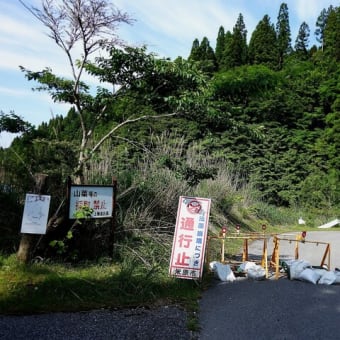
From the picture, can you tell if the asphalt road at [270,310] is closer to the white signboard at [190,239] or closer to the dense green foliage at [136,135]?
the white signboard at [190,239]

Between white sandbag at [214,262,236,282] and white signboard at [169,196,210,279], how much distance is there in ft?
1.80

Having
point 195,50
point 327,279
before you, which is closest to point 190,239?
point 327,279

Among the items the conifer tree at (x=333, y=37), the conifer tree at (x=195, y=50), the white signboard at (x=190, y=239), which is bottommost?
the white signboard at (x=190, y=239)

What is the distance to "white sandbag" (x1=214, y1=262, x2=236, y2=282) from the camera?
583 centimetres

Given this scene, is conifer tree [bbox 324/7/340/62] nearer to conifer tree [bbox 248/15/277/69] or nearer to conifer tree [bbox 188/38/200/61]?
conifer tree [bbox 248/15/277/69]

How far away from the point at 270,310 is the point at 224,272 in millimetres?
1458

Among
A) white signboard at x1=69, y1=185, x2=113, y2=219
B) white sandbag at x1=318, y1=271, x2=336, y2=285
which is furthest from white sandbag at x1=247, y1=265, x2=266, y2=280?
white signboard at x1=69, y1=185, x2=113, y2=219

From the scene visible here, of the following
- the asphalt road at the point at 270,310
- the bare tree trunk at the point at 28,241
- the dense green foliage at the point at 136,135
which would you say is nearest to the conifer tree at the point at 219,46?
the dense green foliage at the point at 136,135

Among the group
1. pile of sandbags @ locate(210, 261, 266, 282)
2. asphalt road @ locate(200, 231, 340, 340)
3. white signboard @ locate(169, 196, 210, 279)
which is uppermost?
white signboard @ locate(169, 196, 210, 279)

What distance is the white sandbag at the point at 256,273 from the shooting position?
5.82 meters

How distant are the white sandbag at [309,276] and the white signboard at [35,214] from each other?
361 cm

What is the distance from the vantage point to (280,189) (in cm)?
2372

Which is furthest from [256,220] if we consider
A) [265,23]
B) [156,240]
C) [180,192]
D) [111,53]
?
[265,23]

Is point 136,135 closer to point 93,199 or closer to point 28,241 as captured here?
point 93,199
